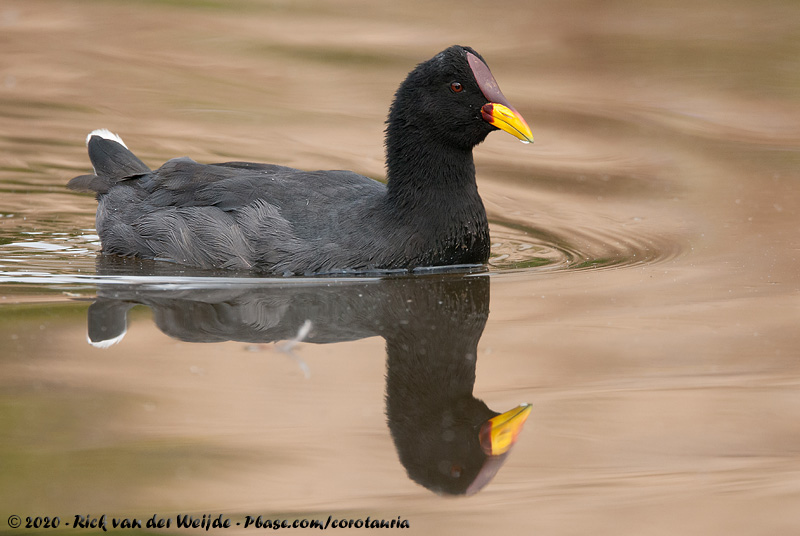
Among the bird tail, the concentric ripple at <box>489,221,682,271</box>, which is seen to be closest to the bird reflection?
the concentric ripple at <box>489,221,682,271</box>

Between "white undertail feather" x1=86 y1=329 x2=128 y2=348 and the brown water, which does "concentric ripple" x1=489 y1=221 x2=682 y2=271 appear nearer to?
the brown water

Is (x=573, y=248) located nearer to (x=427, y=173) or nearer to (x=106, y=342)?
(x=427, y=173)

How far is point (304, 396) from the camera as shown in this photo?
441cm

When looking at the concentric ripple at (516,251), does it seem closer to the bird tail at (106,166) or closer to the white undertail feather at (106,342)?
the bird tail at (106,166)

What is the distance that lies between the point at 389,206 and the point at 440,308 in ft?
4.03

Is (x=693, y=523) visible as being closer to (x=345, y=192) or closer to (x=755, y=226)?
(x=345, y=192)

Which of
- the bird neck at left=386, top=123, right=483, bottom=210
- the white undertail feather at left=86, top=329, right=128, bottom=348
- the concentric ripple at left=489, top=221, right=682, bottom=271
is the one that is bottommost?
the white undertail feather at left=86, top=329, right=128, bottom=348

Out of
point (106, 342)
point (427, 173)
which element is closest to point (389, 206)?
point (427, 173)

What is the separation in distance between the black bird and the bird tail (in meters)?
0.77

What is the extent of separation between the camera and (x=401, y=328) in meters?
5.37

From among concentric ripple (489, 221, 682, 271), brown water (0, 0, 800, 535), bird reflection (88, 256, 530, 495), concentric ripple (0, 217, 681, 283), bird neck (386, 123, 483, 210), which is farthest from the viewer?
concentric ripple (489, 221, 682, 271)

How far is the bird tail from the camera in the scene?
7812 millimetres

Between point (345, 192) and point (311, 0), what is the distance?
7.37 meters

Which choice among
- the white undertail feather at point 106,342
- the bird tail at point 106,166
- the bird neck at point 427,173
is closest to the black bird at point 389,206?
the bird neck at point 427,173
